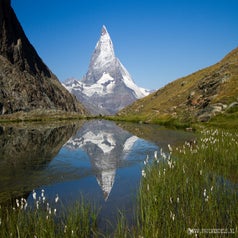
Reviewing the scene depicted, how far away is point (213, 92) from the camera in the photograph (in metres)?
87.1

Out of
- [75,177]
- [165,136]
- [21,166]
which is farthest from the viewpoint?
[165,136]

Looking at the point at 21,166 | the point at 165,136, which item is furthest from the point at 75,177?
the point at 165,136

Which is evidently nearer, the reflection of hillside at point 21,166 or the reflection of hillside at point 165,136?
the reflection of hillside at point 21,166

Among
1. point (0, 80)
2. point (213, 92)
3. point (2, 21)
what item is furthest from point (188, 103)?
point (2, 21)

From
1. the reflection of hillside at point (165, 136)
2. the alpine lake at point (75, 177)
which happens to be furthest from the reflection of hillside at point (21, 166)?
the reflection of hillside at point (165, 136)

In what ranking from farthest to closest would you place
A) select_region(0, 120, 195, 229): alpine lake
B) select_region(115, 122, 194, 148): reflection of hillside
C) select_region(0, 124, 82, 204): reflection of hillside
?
select_region(115, 122, 194, 148): reflection of hillside < select_region(0, 124, 82, 204): reflection of hillside < select_region(0, 120, 195, 229): alpine lake

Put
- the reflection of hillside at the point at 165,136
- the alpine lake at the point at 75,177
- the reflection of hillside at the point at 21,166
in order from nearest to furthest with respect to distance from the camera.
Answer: the alpine lake at the point at 75,177, the reflection of hillside at the point at 21,166, the reflection of hillside at the point at 165,136

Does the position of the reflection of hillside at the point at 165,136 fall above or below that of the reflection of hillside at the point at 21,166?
above

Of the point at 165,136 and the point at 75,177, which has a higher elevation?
the point at 165,136

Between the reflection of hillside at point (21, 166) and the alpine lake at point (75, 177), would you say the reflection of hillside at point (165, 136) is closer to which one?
the alpine lake at point (75, 177)

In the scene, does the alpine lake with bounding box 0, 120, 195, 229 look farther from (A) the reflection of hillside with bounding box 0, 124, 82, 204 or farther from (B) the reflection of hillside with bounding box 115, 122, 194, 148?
(B) the reflection of hillside with bounding box 115, 122, 194, 148

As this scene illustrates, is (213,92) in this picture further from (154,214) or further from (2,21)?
(2,21)

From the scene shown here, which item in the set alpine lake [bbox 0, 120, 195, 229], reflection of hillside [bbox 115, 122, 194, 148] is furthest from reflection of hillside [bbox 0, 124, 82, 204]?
reflection of hillside [bbox 115, 122, 194, 148]

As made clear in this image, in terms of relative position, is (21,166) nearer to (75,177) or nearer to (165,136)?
(75,177)
